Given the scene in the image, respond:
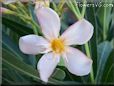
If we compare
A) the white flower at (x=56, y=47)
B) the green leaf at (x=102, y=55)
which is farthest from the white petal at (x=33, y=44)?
the green leaf at (x=102, y=55)

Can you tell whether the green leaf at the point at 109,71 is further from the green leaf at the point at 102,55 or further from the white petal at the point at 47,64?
the white petal at the point at 47,64

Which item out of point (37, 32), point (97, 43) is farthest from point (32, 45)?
point (97, 43)

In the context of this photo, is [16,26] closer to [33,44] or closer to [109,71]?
[33,44]

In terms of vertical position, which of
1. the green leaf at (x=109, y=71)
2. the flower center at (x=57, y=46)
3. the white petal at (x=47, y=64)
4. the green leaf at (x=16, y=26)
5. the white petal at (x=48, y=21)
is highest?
the white petal at (x=48, y=21)

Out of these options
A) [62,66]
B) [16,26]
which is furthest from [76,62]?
[16,26]

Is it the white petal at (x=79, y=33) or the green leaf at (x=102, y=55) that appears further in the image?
the green leaf at (x=102, y=55)

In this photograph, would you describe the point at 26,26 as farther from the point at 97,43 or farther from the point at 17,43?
the point at 97,43
